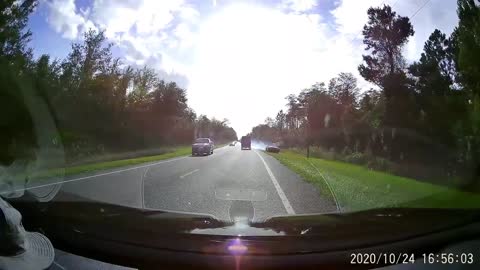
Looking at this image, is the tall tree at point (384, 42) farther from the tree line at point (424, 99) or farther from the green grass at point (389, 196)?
the green grass at point (389, 196)

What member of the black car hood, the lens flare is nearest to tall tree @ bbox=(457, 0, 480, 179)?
the black car hood

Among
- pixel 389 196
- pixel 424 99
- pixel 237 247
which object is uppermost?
pixel 424 99

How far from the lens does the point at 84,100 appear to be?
134 ft

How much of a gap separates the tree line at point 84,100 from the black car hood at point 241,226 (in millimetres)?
18859

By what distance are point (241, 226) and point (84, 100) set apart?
39629mm

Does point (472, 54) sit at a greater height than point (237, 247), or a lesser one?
greater

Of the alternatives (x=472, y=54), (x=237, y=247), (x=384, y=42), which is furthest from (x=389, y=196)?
(x=384, y=42)

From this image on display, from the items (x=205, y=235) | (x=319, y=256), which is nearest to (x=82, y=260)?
(x=205, y=235)

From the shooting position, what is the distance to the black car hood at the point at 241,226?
12.0ft

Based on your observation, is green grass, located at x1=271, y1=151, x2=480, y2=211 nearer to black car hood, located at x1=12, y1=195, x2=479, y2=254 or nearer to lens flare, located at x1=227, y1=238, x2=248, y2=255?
black car hood, located at x1=12, y1=195, x2=479, y2=254

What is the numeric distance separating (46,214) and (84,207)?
14.6 inches

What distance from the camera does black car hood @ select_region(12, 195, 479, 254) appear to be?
3.66 metres

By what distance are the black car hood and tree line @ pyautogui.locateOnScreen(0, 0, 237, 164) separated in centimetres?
1886

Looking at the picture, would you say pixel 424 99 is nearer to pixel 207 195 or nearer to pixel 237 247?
pixel 207 195
